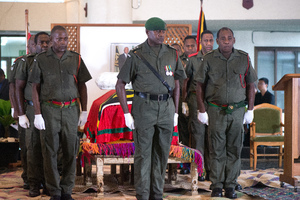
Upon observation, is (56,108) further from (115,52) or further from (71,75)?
(115,52)

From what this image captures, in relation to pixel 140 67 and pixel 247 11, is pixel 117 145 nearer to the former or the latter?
pixel 140 67

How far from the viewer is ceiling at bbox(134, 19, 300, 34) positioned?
10.2 meters

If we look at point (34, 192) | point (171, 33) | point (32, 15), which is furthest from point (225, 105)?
point (32, 15)

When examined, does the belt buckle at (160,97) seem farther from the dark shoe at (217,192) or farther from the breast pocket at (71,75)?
Result: the dark shoe at (217,192)

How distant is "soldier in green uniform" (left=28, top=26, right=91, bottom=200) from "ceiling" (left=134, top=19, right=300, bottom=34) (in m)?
6.27

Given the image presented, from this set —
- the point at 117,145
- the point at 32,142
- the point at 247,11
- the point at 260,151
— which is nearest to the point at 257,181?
the point at 117,145

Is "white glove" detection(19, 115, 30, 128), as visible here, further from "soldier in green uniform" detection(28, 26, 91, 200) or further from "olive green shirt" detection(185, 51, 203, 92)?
"olive green shirt" detection(185, 51, 203, 92)

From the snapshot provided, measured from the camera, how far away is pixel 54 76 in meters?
3.91

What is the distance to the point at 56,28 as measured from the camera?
3.95 metres

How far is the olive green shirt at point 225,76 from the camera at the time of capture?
13.8 feet

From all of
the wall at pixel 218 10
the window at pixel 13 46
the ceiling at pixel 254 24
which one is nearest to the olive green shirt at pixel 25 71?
the wall at pixel 218 10

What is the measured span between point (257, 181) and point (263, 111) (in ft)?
7.50

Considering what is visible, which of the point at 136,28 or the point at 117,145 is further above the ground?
the point at 136,28

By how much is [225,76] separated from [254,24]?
6.83m
